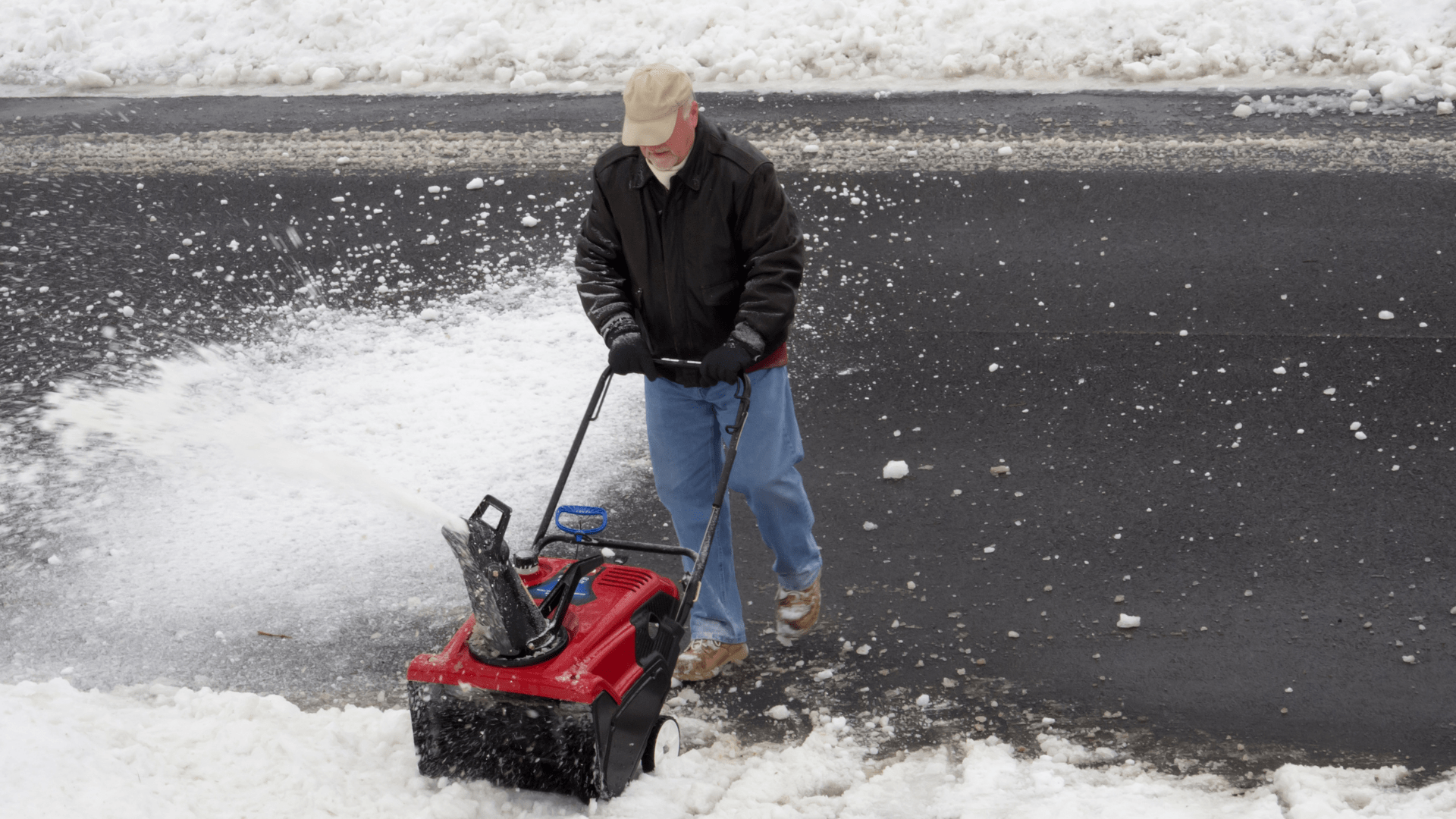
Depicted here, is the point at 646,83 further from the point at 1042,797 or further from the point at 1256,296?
the point at 1256,296

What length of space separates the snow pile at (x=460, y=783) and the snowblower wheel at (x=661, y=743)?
1.4 inches

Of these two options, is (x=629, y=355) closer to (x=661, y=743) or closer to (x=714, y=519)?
(x=714, y=519)

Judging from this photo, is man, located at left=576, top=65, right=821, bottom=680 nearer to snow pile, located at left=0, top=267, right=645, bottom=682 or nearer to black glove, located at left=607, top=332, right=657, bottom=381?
black glove, located at left=607, top=332, right=657, bottom=381

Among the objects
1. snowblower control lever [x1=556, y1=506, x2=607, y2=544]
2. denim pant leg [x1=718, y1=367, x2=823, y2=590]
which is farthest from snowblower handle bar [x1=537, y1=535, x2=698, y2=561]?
denim pant leg [x1=718, y1=367, x2=823, y2=590]

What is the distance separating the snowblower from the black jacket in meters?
0.42

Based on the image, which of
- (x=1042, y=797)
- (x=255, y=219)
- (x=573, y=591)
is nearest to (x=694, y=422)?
(x=573, y=591)

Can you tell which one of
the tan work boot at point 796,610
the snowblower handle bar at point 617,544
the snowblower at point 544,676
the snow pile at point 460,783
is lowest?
the snow pile at point 460,783

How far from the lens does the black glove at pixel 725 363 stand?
321 centimetres

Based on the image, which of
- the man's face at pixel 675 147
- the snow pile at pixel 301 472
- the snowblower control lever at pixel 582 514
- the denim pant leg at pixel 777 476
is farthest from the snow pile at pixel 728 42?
the snowblower control lever at pixel 582 514

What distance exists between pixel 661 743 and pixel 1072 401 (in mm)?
2598

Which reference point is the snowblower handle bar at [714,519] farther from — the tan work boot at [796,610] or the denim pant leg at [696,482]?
the tan work boot at [796,610]

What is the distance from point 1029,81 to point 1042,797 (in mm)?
6127

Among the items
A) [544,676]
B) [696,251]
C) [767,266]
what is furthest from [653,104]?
[544,676]

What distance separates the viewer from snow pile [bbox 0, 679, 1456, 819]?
297 centimetres
